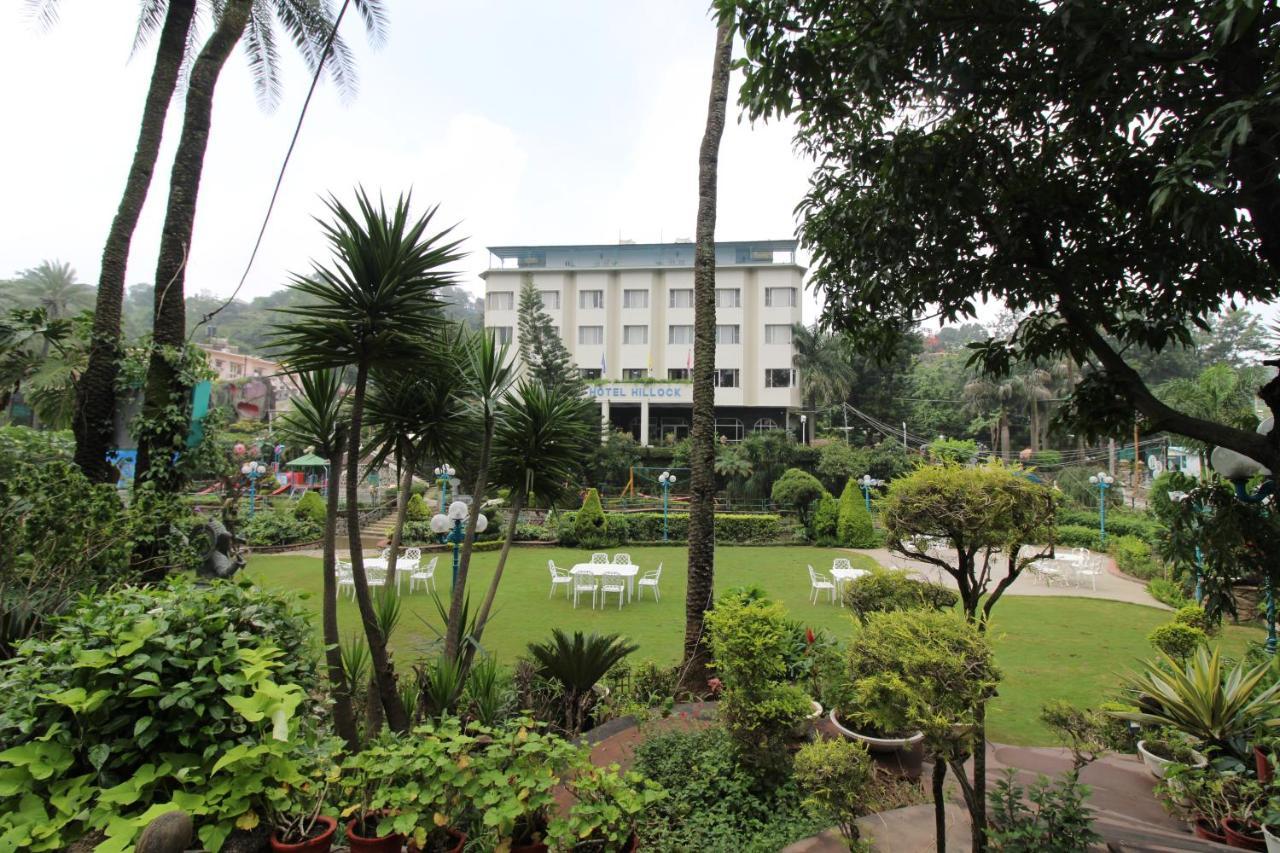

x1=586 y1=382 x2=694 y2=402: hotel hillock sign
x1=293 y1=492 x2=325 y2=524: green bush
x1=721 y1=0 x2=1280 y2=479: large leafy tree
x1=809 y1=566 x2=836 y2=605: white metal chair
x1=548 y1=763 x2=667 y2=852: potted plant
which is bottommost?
x1=809 y1=566 x2=836 y2=605: white metal chair

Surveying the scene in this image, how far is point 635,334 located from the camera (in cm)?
3425

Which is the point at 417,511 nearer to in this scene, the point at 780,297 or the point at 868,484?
the point at 868,484

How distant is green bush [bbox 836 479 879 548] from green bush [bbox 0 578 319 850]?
58.8 feet

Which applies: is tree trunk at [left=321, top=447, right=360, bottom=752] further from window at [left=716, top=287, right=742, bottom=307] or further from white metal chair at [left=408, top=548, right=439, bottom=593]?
window at [left=716, top=287, right=742, bottom=307]

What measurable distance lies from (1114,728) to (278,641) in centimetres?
593

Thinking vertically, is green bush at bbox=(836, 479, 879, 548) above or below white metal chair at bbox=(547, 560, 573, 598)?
above

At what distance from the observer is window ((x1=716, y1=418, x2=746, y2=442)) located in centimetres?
3434

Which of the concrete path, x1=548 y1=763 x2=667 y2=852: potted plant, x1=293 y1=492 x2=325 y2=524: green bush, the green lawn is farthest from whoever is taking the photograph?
x1=293 y1=492 x2=325 y2=524: green bush

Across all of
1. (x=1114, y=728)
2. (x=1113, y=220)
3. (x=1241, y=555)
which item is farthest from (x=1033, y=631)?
(x=1113, y=220)

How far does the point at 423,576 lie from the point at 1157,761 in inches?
418

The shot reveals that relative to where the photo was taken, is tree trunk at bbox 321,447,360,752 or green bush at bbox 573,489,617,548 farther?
green bush at bbox 573,489,617,548

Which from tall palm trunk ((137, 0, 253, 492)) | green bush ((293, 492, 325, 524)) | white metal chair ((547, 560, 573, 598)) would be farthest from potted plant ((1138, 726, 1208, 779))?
green bush ((293, 492, 325, 524))

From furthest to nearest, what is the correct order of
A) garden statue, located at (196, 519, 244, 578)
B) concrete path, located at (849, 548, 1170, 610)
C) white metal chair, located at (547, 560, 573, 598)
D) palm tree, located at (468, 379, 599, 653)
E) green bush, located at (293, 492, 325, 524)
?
green bush, located at (293, 492, 325, 524) < concrete path, located at (849, 548, 1170, 610) < white metal chair, located at (547, 560, 573, 598) < garden statue, located at (196, 519, 244, 578) < palm tree, located at (468, 379, 599, 653)

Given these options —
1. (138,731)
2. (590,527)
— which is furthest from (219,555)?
(590,527)
